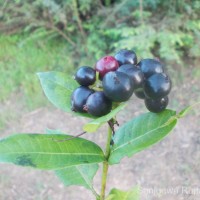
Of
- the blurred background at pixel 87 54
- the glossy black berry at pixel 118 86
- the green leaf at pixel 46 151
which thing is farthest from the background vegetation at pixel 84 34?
the glossy black berry at pixel 118 86

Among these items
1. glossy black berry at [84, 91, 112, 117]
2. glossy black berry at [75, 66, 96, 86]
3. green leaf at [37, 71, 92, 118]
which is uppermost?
glossy black berry at [75, 66, 96, 86]

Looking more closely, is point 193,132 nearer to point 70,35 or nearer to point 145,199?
Result: point 145,199

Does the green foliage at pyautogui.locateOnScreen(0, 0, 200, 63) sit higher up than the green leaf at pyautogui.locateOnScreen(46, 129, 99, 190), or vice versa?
the green leaf at pyautogui.locateOnScreen(46, 129, 99, 190)

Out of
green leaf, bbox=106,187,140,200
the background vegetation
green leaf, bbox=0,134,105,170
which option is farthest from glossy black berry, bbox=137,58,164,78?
the background vegetation

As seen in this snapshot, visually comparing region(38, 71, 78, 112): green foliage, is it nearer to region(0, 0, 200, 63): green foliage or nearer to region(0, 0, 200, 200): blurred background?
region(0, 0, 200, 200): blurred background

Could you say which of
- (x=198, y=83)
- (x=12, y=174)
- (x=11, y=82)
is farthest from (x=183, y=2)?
(x=12, y=174)

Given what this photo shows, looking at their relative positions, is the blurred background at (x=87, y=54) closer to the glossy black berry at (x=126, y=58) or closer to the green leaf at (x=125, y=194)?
the green leaf at (x=125, y=194)
